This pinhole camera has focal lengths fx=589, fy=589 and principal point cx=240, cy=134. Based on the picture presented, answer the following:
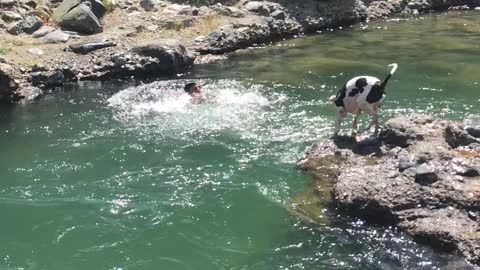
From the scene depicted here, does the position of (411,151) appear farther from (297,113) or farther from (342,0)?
(342,0)

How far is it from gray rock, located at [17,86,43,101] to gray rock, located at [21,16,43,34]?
4.37m

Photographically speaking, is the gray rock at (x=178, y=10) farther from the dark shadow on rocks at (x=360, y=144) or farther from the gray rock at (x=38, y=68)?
the dark shadow on rocks at (x=360, y=144)

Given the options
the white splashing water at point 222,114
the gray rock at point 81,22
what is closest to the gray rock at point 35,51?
the gray rock at point 81,22

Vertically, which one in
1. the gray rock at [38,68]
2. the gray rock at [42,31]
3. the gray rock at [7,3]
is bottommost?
the gray rock at [38,68]

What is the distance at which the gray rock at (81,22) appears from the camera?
2116cm

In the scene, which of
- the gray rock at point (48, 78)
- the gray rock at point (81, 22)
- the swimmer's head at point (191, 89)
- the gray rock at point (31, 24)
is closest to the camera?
the swimmer's head at point (191, 89)

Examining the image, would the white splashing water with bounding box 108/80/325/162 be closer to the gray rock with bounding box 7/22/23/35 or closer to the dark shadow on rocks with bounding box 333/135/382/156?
the dark shadow on rocks with bounding box 333/135/382/156

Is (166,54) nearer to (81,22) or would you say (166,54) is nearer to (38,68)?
(38,68)

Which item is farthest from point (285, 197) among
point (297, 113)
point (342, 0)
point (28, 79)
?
point (342, 0)

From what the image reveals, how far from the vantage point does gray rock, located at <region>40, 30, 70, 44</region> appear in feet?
66.1

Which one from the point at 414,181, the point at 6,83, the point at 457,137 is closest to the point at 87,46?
the point at 6,83

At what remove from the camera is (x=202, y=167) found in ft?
37.2

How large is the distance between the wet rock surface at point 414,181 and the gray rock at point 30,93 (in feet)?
31.0

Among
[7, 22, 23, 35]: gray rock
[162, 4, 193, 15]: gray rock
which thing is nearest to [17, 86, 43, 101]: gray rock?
[7, 22, 23, 35]: gray rock
